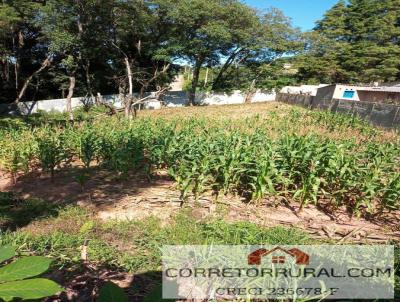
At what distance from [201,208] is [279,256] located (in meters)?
1.79

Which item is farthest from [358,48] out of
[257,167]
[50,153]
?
[50,153]

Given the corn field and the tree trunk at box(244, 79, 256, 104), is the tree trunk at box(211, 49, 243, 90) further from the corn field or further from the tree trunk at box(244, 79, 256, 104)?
the corn field

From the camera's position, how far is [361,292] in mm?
2369

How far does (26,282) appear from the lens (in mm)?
960

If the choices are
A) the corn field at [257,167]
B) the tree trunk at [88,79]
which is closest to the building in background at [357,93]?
the tree trunk at [88,79]

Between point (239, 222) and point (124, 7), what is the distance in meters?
18.3

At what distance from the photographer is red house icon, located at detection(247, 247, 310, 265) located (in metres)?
2.65

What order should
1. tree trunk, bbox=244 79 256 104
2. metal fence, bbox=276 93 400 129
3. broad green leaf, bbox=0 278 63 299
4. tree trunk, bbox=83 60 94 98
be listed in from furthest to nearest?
1. tree trunk, bbox=244 79 256 104
2. tree trunk, bbox=83 60 94 98
3. metal fence, bbox=276 93 400 129
4. broad green leaf, bbox=0 278 63 299

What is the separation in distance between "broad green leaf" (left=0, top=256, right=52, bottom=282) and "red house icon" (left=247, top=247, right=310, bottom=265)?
1.88 m

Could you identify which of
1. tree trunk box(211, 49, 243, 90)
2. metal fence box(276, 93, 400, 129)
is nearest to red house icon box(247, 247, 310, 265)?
metal fence box(276, 93, 400, 129)

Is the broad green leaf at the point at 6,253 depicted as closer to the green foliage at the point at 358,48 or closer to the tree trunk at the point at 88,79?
the tree trunk at the point at 88,79

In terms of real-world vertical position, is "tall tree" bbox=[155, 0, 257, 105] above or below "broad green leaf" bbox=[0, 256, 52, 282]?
above

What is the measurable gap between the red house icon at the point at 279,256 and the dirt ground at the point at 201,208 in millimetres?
982

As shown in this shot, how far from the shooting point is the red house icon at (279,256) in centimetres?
265
